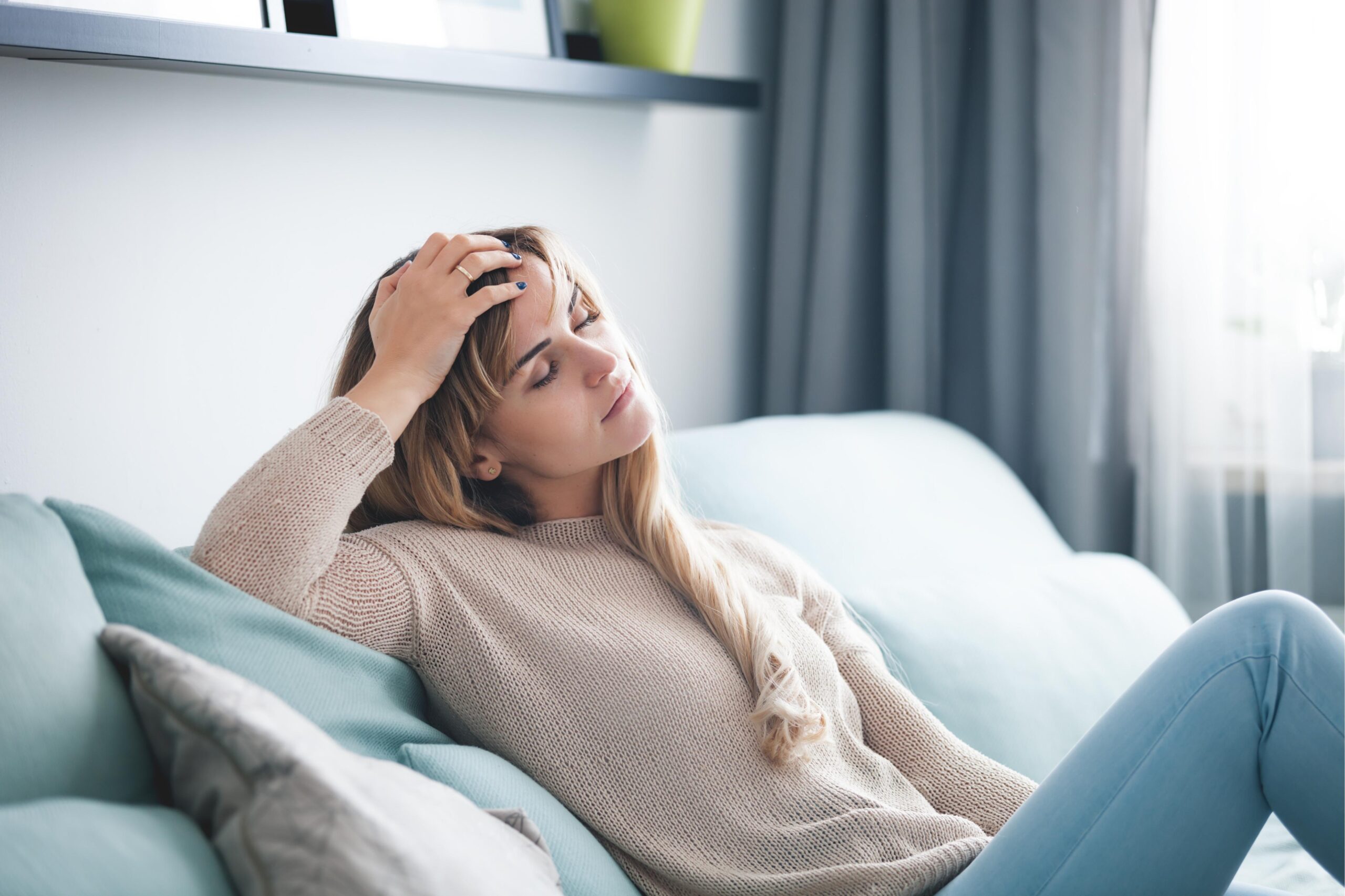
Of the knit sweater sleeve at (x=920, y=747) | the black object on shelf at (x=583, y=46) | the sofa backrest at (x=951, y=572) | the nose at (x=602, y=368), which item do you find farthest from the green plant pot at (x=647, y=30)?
the knit sweater sleeve at (x=920, y=747)

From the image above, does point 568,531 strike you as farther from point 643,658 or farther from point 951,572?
point 951,572

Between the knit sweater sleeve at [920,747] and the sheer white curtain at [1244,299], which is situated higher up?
the sheer white curtain at [1244,299]

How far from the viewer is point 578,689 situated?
109 cm

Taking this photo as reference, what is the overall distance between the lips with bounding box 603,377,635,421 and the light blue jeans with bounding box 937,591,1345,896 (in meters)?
0.55

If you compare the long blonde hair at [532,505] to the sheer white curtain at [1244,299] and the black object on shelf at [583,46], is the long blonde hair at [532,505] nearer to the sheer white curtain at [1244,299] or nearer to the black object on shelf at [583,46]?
the black object on shelf at [583,46]

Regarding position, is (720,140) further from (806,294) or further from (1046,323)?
(1046,323)

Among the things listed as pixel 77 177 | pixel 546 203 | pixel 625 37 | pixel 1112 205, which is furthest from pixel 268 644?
pixel 1112 205

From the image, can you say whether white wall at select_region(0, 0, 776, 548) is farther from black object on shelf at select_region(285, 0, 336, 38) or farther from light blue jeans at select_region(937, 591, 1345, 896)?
light blue jeans at select_region(937, 591, 1345, 896)

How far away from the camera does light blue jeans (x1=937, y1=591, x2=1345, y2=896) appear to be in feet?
3.31

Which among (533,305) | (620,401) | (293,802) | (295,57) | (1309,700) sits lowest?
(1309,700)

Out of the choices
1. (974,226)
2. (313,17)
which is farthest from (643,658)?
(974,226)

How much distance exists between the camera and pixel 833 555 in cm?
162

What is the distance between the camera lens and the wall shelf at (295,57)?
1110 mm

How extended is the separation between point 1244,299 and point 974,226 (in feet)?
1.78
